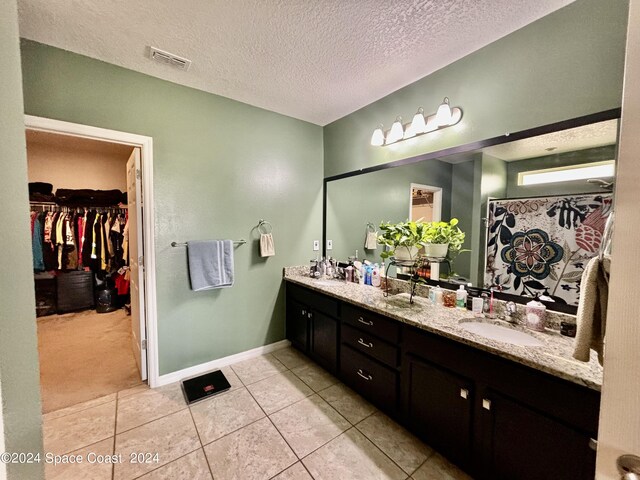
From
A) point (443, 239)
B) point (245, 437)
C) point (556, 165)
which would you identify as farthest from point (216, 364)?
point (556, 165)

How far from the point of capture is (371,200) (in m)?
2.75

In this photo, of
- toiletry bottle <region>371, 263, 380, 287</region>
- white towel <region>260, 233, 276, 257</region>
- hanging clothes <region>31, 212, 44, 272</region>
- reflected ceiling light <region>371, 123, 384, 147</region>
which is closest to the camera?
reflected ceiling light <region>371, 123, 384, 147</region>

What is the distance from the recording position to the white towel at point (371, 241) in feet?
8.94

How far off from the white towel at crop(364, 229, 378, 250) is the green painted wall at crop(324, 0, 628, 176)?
837mm

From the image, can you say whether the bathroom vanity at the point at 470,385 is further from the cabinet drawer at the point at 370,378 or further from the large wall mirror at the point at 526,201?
the large wall mirror at the point at 526,201

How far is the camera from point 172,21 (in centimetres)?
159

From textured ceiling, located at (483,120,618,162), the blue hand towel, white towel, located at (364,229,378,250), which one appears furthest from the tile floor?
textured ceiling, located at (483,120,618,162)

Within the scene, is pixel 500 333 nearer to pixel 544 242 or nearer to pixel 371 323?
pixel 544 242

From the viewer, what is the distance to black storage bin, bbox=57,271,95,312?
3930 millimetres

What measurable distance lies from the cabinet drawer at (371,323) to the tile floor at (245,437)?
63 centimetres

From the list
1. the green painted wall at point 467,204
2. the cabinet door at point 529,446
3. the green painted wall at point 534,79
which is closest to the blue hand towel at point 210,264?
the green painted wall at point 534,79

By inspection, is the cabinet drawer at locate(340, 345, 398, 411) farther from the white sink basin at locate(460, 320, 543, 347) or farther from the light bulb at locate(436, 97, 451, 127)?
the light bulb at locate(436, 97, 451, 127)

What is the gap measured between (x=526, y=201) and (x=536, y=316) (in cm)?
71

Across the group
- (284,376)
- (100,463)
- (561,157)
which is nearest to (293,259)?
(284,376)
